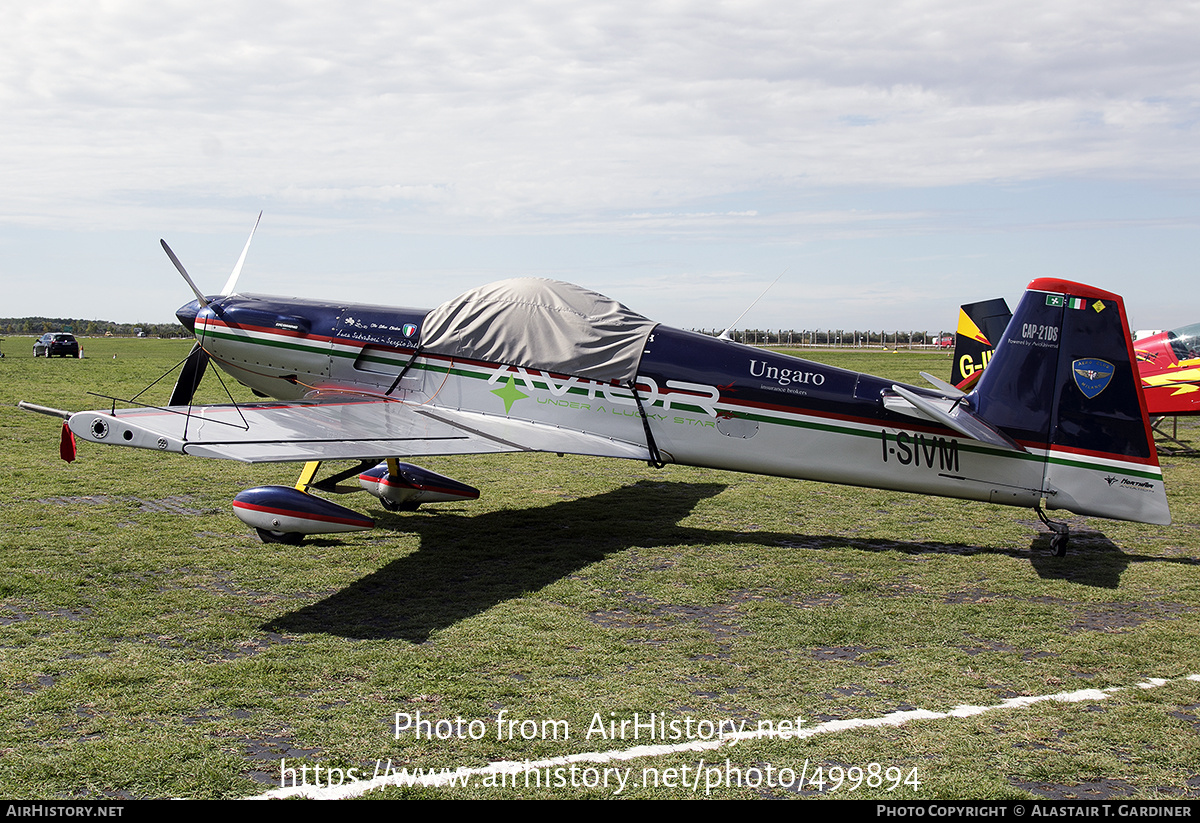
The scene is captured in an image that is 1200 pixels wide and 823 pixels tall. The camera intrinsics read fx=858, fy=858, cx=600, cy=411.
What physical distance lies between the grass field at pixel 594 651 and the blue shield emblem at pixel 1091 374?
5.08 ft

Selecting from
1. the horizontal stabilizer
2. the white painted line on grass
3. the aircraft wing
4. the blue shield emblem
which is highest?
the blue shield emblem

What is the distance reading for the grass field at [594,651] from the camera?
3816mm

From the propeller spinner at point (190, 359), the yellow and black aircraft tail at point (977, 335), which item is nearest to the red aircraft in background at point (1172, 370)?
the yellow and black aircraft tail at point (977, 335)

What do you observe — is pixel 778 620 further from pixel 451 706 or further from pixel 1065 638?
pixel 451 706

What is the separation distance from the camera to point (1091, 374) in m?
7.27

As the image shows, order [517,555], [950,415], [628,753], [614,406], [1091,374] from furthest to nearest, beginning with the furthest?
[614,406], [517,555], [950,415], [1091,374], [628,753]

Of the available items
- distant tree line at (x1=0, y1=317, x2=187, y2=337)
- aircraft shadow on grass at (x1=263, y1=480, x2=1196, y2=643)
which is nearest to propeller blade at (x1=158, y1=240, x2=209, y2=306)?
aircraft shadow on grass at (x1=263, y1=480, x2=1196, y2=643)

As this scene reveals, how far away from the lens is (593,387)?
28.1ft

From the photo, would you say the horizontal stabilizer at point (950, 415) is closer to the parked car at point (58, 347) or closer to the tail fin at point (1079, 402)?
the tail fin at point (1079, 402)

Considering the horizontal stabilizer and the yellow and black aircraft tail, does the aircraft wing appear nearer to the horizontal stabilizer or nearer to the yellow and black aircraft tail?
the horizontal stabilizer

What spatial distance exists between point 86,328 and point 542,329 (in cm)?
14553

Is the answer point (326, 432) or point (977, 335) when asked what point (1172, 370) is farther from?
point (326, 432)

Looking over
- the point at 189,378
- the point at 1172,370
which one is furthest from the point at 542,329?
the point at 1172,370

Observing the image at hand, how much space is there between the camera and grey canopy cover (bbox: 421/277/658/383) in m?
8.52
